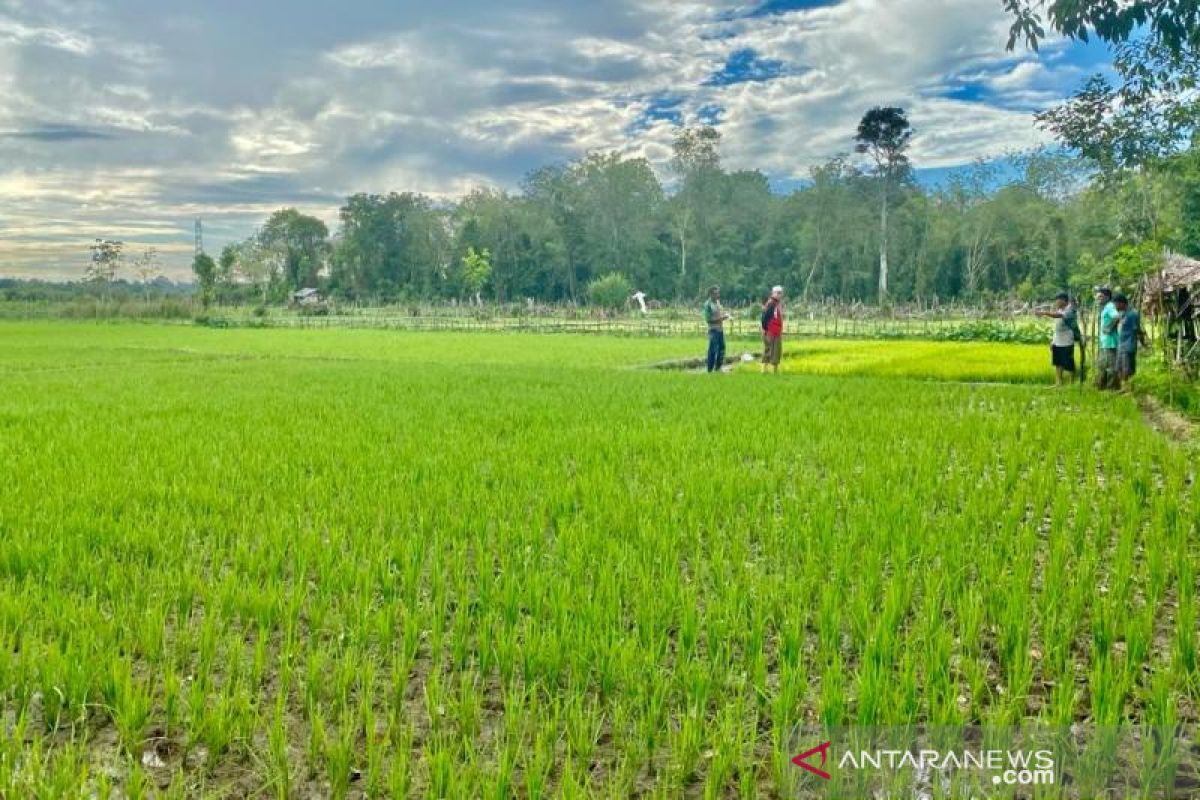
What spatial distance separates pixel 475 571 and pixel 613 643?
1251 millimetres

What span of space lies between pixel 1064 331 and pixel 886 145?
161 ft

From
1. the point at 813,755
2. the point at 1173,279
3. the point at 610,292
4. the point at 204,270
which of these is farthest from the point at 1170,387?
the point at 204,270

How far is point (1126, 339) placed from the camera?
35.6 feet

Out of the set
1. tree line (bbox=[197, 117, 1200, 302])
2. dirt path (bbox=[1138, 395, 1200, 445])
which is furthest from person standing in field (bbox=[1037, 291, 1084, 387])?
tree line (bbox=[197, 117, 1200, 302])

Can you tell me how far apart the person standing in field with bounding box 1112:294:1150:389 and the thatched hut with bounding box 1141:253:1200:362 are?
0.38m

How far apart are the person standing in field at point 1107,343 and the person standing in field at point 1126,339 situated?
120 mm

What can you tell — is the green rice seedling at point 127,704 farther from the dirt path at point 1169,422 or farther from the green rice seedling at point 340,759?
the dirt path at point 1169,422

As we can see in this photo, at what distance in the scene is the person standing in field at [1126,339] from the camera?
34.3 feet

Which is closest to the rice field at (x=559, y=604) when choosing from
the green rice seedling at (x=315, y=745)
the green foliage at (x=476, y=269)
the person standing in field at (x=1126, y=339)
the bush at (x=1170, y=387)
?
the green rice seedling at (x=315, y=745)

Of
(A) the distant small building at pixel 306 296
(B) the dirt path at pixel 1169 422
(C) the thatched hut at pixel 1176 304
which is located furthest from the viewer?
(A) the distant small building at pixel 306 296

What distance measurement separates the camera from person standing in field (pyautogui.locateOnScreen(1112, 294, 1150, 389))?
10.4 metres

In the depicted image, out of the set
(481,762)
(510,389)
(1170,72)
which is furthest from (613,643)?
(1170,72)

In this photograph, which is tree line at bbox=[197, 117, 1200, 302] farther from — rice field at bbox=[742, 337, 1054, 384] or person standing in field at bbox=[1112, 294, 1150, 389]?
person standing in field at bbox=[1112, 294, 1150, 389]

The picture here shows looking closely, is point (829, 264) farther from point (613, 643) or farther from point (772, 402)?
point (613, 643)
